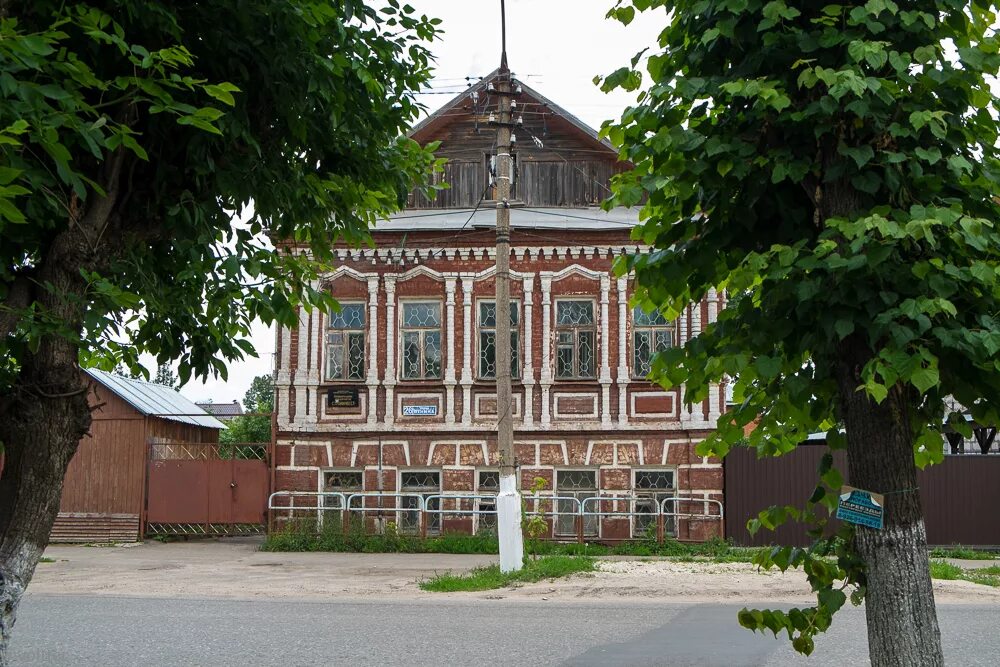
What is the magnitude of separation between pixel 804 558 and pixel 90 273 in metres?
3.37

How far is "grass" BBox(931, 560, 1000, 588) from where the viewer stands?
1348 cm

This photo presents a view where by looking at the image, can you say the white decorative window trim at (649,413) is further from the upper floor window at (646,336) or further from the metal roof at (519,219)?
the metal roof at (519,219)

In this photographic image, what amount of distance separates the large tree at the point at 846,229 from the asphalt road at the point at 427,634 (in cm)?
468

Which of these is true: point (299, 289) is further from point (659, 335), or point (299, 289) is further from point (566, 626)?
point (659, 335)

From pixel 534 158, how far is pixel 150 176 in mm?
16609

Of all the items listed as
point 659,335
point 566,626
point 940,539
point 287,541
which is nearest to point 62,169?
point 566,626

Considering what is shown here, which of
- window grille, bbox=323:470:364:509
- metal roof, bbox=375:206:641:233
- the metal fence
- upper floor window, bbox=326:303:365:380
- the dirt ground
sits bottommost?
the dirt ground

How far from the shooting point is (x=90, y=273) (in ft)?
15.5

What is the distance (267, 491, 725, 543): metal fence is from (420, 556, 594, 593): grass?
469 centimetres

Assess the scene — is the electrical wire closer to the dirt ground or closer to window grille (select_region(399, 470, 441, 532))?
window grille (select_region(399, 470, 441, 532))

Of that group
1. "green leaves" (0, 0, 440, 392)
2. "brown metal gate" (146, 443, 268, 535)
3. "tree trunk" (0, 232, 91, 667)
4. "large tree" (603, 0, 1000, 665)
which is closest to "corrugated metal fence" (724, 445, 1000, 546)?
"brown metal gate" (146, 443, 268, 535)

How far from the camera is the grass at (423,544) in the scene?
18.2 m

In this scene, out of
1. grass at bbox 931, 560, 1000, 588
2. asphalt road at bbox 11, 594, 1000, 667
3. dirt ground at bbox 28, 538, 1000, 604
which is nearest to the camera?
asphalt road at bbox 11, 594, 1000, 667

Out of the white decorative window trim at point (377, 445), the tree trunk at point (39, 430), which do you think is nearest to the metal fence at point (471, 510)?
the white decorative window trim at point (377, 445)
